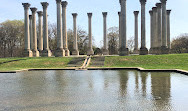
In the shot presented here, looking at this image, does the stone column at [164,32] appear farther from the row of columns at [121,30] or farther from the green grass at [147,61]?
the green grass at [147,61]

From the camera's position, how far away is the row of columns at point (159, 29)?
4550 cm

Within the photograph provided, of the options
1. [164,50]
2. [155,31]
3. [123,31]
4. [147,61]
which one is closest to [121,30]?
[123,31]

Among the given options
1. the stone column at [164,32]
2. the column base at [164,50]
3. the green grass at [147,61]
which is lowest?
the green grass at [147,61]

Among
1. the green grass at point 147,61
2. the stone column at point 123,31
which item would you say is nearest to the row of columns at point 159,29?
the stone column at point 123,31

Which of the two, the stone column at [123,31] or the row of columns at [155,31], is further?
the row of columns at [155,31]

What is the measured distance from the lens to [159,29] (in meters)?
47.2

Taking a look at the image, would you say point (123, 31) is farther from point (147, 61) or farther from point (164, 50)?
point (164, 50)

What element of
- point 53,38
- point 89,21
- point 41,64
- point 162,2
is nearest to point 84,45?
point 53,38

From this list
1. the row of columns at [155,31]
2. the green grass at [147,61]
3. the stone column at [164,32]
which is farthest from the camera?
the stone column at [164,32]

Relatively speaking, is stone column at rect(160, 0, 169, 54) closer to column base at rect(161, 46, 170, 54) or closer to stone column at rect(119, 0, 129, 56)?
column base at rect(161, 46, 170, 54)

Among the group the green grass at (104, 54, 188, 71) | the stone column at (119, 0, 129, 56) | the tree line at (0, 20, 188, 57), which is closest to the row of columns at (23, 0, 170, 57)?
the stone column at (119, 0, 129, 56)

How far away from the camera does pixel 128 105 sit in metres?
7.90

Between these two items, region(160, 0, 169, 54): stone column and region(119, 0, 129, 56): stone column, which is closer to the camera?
region(119, 0, 129, 56): stone column

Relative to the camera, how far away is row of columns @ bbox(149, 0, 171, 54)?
4550 centimetres
